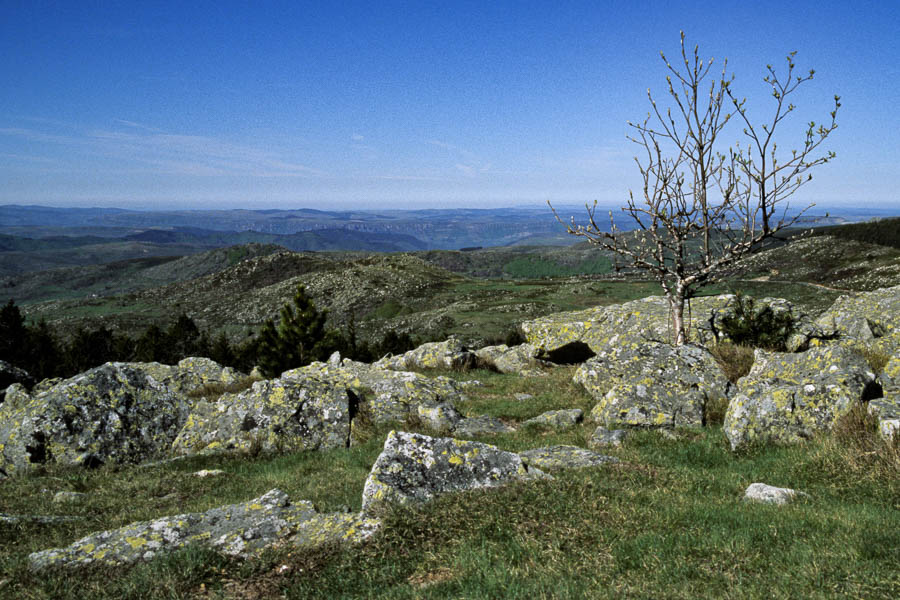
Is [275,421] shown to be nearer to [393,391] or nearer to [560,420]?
[393,391]

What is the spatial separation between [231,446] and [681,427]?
1160cm

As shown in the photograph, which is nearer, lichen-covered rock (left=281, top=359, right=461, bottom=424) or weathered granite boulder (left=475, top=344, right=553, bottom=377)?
lichen-covered rock (left=281, top=359, right=461, bottom=424)

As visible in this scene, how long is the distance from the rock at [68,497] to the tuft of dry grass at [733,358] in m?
16.9

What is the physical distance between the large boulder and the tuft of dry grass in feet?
5.89

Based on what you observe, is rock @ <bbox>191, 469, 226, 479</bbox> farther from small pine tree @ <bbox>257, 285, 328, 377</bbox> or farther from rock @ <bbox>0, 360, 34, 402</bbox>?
small pine tree @ <bbox>257, 285, 328, 377</bbox>

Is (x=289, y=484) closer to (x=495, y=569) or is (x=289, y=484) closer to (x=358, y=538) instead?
(x=358, y=538)

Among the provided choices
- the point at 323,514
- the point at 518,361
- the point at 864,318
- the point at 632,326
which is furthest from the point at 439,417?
the point at 864,318

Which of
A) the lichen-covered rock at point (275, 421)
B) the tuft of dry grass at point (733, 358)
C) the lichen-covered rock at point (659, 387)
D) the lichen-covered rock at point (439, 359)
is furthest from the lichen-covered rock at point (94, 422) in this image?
the tuft of dry grass at point (733, 358)

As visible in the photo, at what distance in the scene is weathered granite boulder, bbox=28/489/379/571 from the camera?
21.4ft

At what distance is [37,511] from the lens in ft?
31.8

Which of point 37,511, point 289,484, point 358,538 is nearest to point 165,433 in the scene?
point 37,511

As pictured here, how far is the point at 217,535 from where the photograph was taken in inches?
276

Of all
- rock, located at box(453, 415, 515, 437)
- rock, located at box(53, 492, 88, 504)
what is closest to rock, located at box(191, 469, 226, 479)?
rock, located at box(53, 492, 88, 504)

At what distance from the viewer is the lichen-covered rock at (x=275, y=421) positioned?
44.5 ft
